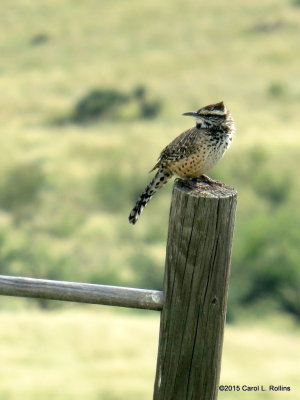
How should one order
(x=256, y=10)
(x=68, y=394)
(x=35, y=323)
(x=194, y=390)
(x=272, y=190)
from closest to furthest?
(x=194, y=390)
(x=68, y=394)
(x=35, y=323)
(x=272, y=190)
(x=256, y=10)

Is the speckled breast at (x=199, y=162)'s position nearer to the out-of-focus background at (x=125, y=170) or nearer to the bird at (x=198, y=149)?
the bird at (x=198, y=149)

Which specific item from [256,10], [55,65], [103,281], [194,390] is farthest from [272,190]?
[194,390]

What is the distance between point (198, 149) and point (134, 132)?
146 ft

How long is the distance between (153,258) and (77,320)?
580 inches

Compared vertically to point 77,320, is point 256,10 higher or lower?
higher

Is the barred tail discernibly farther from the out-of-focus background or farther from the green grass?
the out-of-focus background

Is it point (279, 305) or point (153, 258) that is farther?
point (153, 258)

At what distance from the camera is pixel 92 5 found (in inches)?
2778

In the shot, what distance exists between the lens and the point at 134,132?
50969 millimetres

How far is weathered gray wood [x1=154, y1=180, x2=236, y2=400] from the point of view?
4102 mm

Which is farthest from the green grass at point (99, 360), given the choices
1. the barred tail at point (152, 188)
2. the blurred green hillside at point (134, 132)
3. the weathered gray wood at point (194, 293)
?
the weathered gray wood at point (194, 293)

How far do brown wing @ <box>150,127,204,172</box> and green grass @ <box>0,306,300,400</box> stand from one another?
1015 centimetres

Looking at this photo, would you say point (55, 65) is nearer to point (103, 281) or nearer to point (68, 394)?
point (103, 281)

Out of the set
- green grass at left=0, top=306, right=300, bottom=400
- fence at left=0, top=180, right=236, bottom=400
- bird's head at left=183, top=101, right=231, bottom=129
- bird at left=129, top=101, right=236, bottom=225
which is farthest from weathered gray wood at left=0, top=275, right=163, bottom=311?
green grass at left=0, top=306, right=300, bottom=400
